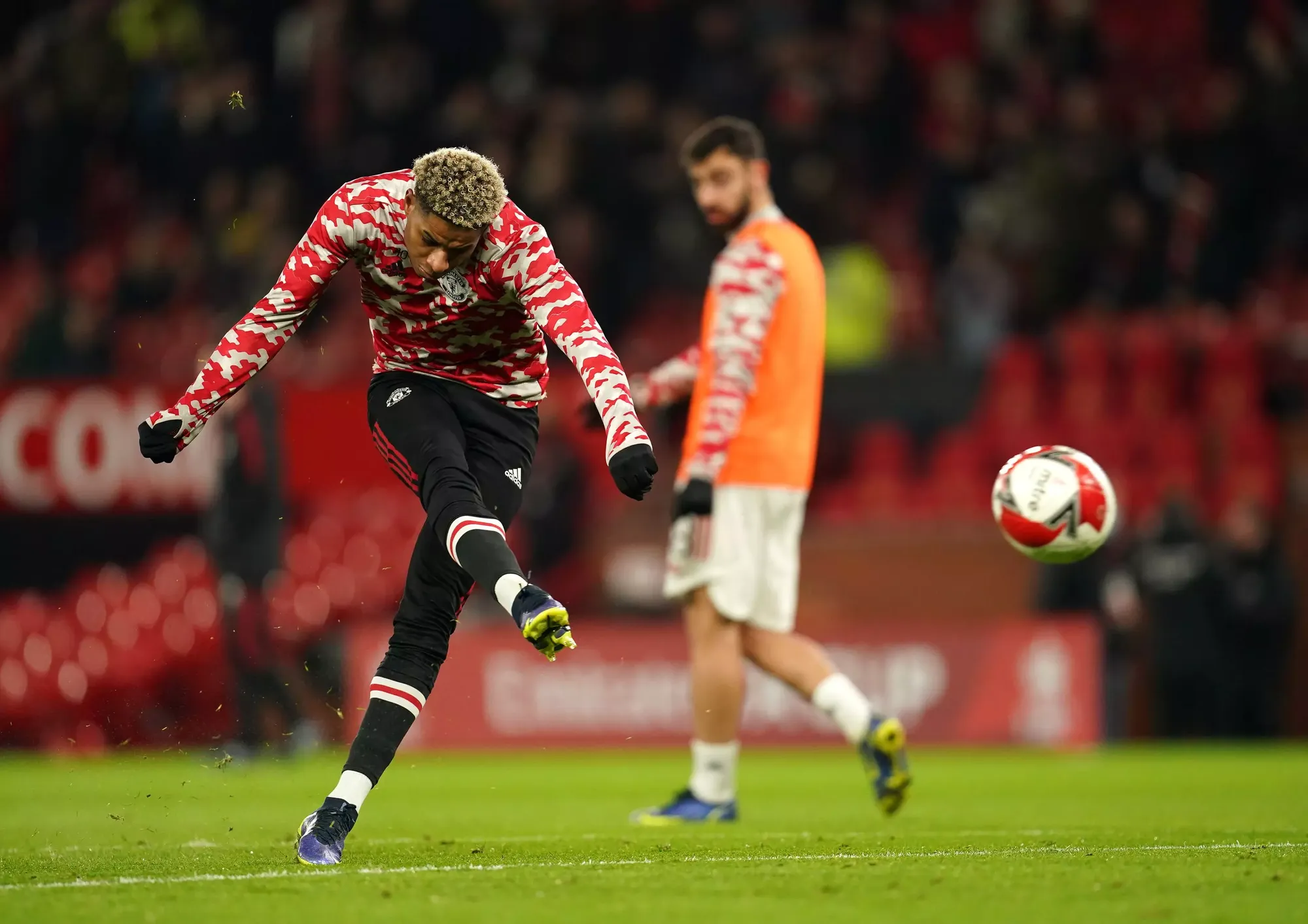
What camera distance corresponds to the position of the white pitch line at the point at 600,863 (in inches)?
182

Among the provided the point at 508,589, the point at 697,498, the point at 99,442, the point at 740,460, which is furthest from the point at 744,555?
the point at 99,442

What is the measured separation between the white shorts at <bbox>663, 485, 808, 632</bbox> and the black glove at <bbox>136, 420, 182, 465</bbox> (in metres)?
2.00

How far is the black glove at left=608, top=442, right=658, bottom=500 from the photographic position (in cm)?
479

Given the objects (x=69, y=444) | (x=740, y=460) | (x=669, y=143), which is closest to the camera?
(x=740, y=460)

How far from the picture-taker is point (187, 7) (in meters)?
14.5

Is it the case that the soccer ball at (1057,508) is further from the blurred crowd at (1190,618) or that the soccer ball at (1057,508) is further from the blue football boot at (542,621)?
the blurred crowd at (1190,618)

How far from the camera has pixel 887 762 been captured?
20.3 ft

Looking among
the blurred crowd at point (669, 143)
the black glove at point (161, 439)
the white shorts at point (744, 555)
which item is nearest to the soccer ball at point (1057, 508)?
the white shorts at point (744, 555)

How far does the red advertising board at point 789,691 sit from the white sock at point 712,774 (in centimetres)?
515

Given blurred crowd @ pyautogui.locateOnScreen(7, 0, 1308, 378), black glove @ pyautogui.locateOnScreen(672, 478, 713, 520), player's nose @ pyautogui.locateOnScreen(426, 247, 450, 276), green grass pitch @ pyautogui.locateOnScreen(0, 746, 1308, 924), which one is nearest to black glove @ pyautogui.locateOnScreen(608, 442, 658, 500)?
player's nose @ pyautogui.locateOnScreen(426, 247, 450, 276)

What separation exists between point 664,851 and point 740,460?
6.40ft

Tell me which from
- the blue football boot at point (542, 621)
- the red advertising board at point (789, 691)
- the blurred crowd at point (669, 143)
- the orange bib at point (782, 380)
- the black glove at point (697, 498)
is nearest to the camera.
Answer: the blue football boot at point (542, 621)

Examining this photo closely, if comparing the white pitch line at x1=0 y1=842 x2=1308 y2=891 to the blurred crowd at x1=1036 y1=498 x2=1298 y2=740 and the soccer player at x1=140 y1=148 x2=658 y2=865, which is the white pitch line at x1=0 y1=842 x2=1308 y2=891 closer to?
the soccer player at x1=140 y1=148 x2=658 y2=865

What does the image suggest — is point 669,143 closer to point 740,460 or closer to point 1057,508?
point 740,460
